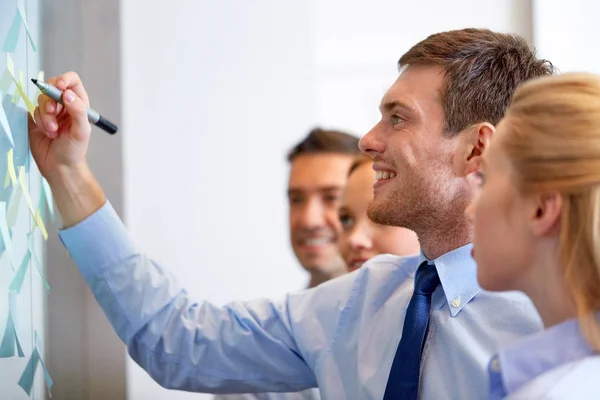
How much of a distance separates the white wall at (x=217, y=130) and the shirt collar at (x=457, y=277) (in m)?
0.81

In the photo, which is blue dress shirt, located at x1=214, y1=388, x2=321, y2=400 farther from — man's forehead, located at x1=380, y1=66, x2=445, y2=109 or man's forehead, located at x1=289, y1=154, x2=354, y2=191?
man's forehead, located at x1=380, y1=66, x2=445, y2=109

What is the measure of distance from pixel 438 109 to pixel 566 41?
1.22m

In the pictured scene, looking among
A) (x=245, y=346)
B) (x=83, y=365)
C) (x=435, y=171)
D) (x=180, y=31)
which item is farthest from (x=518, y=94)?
(x=180, y=31)

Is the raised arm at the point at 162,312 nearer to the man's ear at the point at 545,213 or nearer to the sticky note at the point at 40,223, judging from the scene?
the sticky note at the point at 40,223

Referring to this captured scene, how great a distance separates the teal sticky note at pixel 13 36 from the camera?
112 cm

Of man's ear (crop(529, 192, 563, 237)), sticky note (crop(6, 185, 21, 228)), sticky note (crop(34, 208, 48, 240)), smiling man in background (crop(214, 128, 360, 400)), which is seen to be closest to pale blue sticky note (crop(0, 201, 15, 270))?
sticky note (crop(6, 185, 21, 228))

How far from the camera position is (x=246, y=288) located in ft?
6.83

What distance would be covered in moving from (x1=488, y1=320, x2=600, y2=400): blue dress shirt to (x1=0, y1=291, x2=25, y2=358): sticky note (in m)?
0.65

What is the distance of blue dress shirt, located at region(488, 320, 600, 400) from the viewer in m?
0.80

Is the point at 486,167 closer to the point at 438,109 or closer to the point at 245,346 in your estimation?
the point at 438,109

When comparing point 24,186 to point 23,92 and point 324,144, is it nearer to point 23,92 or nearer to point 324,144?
point 23,92

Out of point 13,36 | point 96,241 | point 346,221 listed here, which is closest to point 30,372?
point 96,241

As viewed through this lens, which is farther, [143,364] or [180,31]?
[180,31]

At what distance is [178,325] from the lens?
4.62 ft
